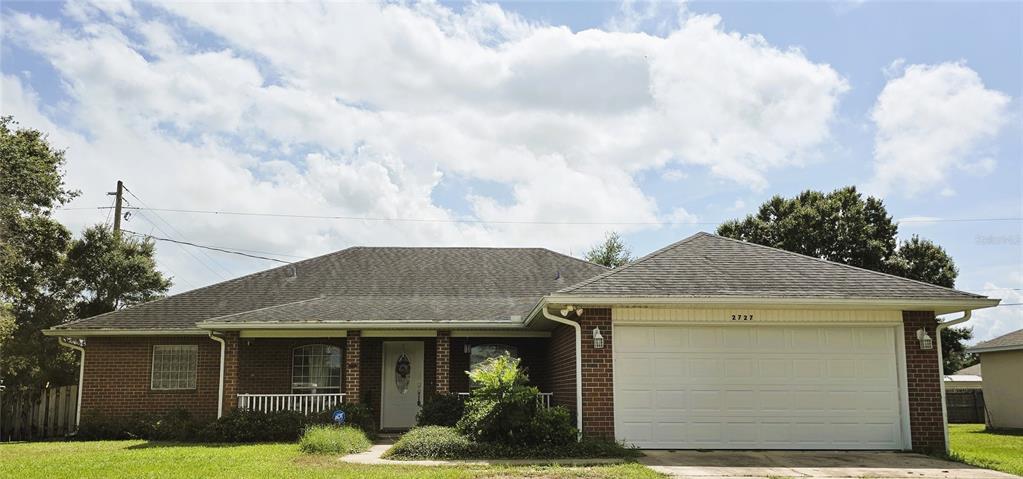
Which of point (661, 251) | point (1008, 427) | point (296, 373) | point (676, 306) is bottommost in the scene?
point (1008, 427)

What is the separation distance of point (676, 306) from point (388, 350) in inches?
322

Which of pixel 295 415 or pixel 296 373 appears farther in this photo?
pixel 296 373

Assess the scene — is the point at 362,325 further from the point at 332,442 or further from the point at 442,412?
the point at 332,442

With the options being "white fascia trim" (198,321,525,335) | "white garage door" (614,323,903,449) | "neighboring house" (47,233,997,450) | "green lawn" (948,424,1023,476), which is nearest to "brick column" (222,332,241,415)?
A: "neighboring house" (47,233,997,450)

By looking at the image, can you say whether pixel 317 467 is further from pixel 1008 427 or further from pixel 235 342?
pixel 1008 427

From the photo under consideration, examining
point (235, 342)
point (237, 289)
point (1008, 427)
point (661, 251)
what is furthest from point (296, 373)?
point (1008, 427)

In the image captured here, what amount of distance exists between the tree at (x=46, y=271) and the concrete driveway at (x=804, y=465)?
18.7 m

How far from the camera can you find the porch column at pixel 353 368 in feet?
53.1

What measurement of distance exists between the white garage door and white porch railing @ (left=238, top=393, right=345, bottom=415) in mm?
6771

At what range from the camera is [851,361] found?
13.1m

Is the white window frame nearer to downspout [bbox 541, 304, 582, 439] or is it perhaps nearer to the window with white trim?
the window with white trim

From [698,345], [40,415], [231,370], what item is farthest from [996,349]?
[40,415]

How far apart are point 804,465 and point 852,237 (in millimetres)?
25426

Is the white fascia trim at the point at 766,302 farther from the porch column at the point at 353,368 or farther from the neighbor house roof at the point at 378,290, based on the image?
the porch column at the point at 353,368
